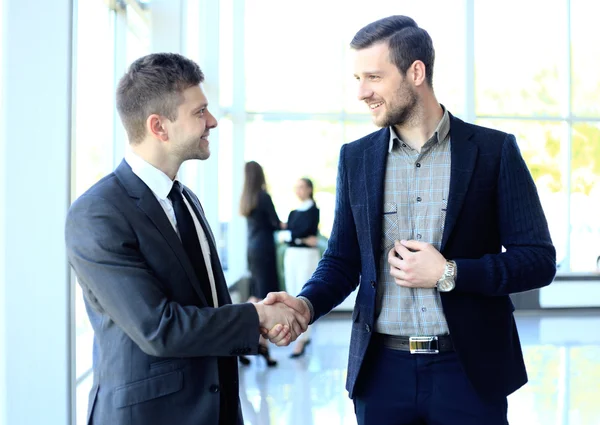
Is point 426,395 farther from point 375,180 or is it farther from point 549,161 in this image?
point 549,161

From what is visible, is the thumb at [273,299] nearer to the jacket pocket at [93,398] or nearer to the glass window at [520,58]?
the jacket pocket at [93,398]

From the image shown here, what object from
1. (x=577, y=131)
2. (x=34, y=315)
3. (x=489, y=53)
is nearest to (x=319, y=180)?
(x=489, y=53)

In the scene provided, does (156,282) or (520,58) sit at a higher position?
(520,58)

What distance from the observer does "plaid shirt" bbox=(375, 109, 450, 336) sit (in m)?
1.91

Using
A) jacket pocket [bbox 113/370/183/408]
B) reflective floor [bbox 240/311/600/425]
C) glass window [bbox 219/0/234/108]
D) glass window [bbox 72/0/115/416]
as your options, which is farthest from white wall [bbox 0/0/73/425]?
glass window [bbox 219/0/234/108]

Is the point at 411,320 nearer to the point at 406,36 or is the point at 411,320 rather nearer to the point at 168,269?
the point at 168,269

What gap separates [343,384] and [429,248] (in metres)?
3.71

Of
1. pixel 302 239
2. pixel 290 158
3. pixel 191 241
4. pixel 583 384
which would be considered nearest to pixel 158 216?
Answer: pixel 191 241

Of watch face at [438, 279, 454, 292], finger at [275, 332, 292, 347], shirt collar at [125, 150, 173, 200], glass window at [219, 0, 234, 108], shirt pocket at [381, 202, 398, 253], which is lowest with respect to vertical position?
finger at [275, 332, 292, 347]

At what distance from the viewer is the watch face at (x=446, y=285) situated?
1.83 meters

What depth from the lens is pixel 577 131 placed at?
1016 centimetres

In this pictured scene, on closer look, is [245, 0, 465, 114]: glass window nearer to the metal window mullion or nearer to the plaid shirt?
the metal window mullion

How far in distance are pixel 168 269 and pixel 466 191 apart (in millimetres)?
869

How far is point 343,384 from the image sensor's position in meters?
5.33
